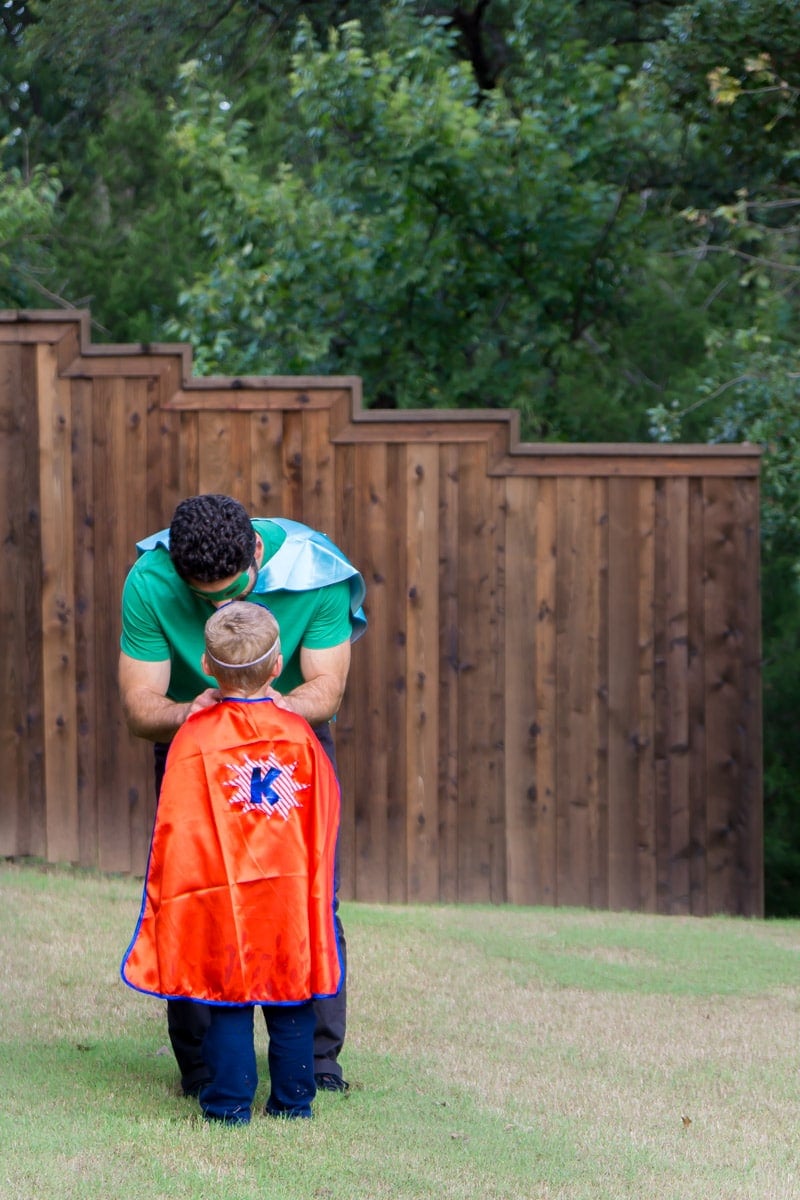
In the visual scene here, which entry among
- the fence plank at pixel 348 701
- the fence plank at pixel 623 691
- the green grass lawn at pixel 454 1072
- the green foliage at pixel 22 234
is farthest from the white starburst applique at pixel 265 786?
the green foliage at pixel 22 234

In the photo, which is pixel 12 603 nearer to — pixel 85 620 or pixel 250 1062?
pixel 85 620

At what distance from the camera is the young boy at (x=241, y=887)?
3189 millimetres

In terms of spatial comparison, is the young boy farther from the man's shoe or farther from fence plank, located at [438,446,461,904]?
fence plank, located at [438,446,461,904]

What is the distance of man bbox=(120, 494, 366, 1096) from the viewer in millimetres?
3438

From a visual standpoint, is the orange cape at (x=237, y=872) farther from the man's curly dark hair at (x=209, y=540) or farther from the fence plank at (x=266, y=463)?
the fence plank at (x=266, y=463)

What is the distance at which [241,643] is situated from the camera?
316cm

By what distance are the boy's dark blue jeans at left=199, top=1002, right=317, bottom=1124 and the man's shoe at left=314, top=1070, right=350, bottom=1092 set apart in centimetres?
23

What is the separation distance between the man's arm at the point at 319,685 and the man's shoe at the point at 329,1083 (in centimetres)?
88

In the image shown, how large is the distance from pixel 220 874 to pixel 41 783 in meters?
3.33

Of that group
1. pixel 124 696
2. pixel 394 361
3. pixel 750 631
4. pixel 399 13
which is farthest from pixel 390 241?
pixel 124 696

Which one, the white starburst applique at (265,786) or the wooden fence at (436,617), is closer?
the white starburst applique at (265,786)

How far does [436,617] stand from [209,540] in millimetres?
3101

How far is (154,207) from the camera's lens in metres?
12.7

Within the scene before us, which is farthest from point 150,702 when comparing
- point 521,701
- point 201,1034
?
point 521,701
